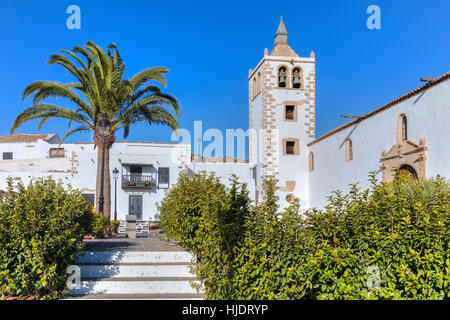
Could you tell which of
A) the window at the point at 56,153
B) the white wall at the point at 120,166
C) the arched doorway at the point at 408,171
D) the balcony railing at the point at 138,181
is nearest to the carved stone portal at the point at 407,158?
the arched doorway at the point at 408,171

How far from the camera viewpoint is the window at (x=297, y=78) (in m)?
28.0

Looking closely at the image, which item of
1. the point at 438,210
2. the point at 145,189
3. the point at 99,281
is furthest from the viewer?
the point at 145,189

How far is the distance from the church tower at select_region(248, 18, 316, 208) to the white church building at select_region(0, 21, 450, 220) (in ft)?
0.21

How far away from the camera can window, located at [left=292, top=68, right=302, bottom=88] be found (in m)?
28.0

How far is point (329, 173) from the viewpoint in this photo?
23.8 meters

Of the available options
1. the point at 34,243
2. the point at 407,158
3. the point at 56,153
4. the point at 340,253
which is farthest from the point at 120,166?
the point at 340,253

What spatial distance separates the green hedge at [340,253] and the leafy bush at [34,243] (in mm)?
2047

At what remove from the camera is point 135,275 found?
6.19 metres

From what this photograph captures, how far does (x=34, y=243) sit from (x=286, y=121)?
23825 mm

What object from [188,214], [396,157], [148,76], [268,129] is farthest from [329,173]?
[188,214]

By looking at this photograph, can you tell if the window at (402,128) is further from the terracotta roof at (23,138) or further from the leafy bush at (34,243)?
the terracotta roof at (23,138)

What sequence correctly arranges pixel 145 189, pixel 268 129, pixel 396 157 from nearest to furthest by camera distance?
pixel 396 157, pixel 268 129, pixel 145 189

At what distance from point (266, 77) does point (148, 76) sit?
1264 centimetres
